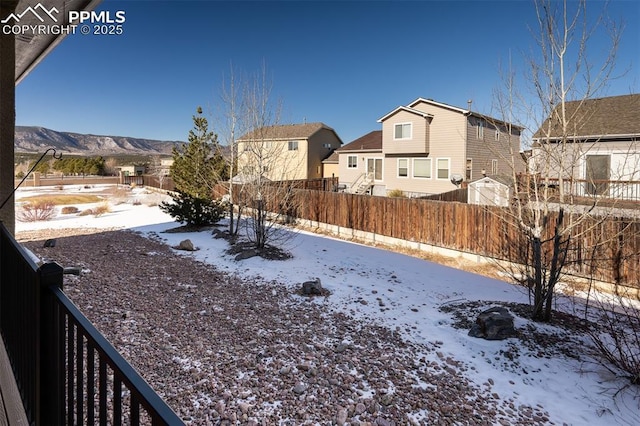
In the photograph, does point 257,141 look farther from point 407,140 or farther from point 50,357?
point 407,140

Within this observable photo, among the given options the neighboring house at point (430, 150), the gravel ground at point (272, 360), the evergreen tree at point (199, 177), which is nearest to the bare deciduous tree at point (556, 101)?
the gravel ground at point (272, 360)

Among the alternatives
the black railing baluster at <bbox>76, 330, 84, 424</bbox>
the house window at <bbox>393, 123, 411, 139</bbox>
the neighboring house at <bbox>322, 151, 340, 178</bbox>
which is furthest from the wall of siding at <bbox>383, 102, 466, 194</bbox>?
the black railing baluster at <bbox>76, 330, 84, 424</bbox>

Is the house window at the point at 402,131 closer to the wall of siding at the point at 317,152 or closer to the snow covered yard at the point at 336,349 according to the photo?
the wall of siding at the point at 317,152

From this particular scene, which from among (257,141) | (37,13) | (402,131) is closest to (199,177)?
(257,141)

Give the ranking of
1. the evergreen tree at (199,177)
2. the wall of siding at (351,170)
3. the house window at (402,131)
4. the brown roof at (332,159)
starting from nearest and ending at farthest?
the evergreen tree at (199,177) → the house window at (402,131) → the wall of siding at (351,170) → the brown roof at (332,159)

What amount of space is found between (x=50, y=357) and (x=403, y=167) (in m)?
21.5

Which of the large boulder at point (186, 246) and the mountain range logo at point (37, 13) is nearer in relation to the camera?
the mountain range logo at point (37, 13)

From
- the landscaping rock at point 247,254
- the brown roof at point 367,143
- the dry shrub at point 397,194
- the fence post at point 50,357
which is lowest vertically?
the landscaping rock at point 247,254

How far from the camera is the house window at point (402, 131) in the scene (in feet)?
69.2

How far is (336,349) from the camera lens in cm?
439

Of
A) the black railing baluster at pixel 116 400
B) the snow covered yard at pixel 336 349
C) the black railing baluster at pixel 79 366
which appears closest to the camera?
the black railing baluster at pixel 116 400

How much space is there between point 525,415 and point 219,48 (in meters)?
15.0

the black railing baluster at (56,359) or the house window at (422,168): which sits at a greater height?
the house window at (422,168)

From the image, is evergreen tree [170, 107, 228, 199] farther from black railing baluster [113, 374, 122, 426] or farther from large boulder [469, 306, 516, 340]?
black railing baluster [113, 374, 122, 426]
